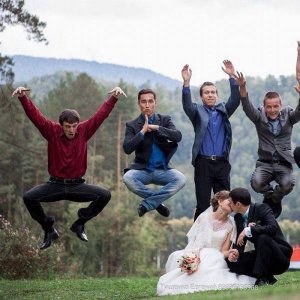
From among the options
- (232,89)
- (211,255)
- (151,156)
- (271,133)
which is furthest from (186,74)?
(211,255)

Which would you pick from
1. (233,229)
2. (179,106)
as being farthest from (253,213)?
(179,106)

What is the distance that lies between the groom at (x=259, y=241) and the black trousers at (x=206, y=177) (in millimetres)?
1278

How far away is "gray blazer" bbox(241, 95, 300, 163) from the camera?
51.1ft

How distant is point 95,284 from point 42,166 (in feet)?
146

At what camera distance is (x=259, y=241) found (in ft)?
44.1

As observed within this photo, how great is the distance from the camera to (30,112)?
1523 centimetres

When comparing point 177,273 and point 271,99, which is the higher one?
point 271,99

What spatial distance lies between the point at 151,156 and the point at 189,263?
2542mm

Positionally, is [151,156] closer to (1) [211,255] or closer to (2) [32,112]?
(2) [32,112]

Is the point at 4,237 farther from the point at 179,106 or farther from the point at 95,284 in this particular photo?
the point at 179,106

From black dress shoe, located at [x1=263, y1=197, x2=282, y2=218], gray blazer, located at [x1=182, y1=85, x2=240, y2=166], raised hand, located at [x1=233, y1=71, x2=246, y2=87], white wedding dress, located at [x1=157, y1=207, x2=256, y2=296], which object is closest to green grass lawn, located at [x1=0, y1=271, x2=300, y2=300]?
white wedding dress, located at [x1=157, y1=207, x2=256, y2=296]

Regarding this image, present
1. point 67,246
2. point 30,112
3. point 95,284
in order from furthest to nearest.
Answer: point 67,246, point 95,284, point 30,112

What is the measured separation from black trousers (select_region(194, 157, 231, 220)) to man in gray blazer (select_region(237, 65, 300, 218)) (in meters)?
0.71

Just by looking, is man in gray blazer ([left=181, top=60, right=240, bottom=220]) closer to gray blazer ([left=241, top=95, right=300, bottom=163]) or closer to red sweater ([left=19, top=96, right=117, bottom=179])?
gray blazer ([left=241, top=95, right=300, bottom=163])
